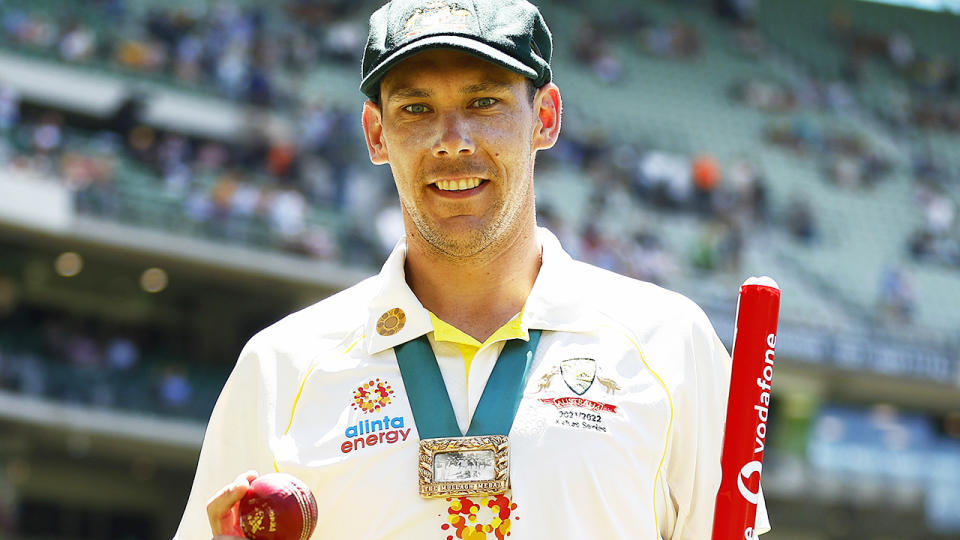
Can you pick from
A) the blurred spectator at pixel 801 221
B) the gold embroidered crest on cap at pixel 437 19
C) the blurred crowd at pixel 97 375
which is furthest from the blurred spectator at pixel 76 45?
the gold embroidered crest on cap at pixel 437 19

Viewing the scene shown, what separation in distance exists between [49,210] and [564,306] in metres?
16.7

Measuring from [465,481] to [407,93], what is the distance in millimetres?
688

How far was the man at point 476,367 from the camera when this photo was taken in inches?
95.7

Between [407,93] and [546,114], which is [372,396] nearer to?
[407,93]

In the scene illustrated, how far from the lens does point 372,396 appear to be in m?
2.57

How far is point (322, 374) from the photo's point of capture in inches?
104

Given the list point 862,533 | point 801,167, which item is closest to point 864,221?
point 801,167

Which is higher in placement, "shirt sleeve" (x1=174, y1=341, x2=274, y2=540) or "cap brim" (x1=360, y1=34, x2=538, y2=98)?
"cap brim" (x1=360, y1=34, x2=538, y2=98)

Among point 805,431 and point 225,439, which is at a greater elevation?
point 805,431

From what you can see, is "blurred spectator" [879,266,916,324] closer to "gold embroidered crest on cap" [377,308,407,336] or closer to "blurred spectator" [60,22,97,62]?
"blurred spectator" [60,22,97,62]

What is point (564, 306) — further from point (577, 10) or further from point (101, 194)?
point (577, 10)

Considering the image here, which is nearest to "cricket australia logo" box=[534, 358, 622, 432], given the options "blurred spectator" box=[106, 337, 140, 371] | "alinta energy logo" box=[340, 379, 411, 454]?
"alinta energy logo" box=[340, 379, 411, 454]

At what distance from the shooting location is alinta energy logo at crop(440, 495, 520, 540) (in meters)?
2.40

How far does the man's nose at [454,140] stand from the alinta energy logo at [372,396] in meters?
0.41
